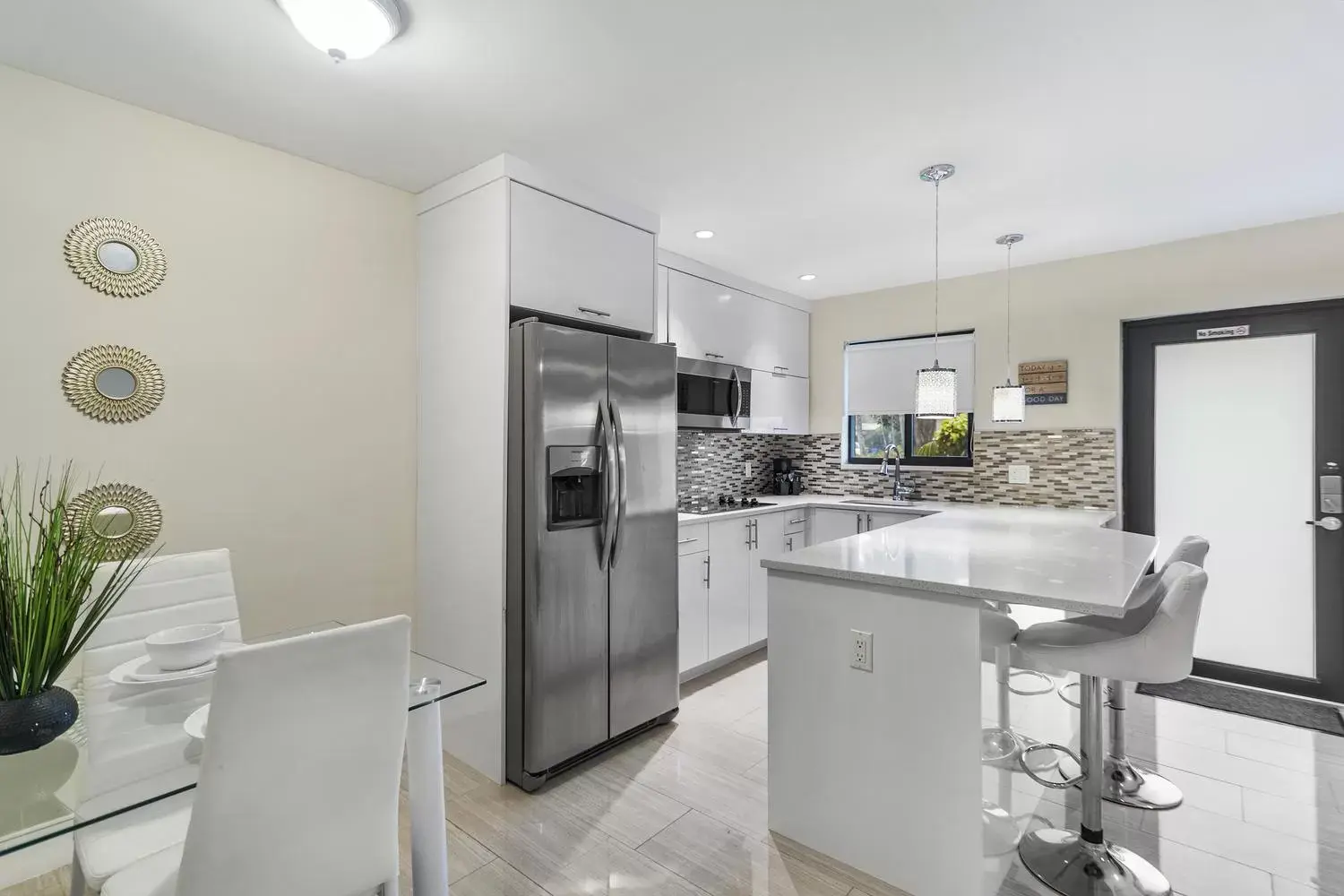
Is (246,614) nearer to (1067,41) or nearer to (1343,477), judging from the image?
(1067,41)

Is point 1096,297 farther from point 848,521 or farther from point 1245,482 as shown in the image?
point 848,521

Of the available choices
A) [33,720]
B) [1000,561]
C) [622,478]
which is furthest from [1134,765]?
[33,720]

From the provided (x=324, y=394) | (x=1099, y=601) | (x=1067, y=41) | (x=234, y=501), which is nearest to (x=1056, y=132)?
(x=1067, y=41)

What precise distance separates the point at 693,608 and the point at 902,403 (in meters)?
2.27

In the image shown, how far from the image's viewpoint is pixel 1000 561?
213 cm

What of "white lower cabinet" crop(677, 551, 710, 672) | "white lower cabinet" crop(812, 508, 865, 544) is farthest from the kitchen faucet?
"white lower cabinet" crop(677, 551, 710, 672)

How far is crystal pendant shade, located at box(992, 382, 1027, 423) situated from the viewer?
342cm

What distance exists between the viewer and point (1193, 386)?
3.73m

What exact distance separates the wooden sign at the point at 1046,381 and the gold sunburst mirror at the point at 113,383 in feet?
14.7

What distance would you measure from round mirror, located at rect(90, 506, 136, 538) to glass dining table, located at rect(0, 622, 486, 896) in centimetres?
63

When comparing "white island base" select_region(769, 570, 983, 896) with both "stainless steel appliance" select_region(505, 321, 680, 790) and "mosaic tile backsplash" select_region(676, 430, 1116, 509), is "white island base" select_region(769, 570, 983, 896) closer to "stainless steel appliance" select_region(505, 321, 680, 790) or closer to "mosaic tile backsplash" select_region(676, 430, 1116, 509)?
"stainless steel appliance" select_region(505, 321, 680, 790)

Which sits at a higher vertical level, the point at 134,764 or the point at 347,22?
the point at 347,22

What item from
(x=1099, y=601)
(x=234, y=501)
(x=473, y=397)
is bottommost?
(x=1099, y=601)

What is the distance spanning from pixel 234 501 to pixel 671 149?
2145mm
